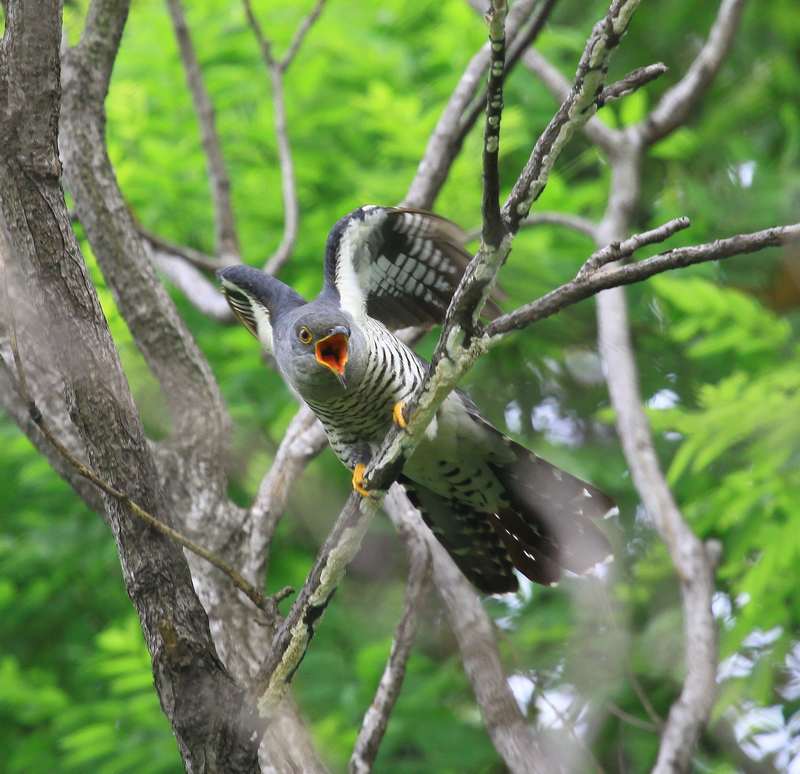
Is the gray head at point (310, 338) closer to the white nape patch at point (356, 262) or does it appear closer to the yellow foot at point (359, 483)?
the white nape patch at point (356, 262)

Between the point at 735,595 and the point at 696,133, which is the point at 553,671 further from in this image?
the point at 696,133

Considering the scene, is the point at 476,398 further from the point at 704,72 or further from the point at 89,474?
the point at 89,474

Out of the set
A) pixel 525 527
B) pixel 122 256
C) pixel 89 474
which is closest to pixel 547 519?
pixel 525 527

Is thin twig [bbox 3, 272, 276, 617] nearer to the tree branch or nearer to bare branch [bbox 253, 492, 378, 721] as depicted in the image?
the tree branch

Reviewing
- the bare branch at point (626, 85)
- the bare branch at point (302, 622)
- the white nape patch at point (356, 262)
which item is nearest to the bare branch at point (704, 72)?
the white nape patch at point (356, 262)

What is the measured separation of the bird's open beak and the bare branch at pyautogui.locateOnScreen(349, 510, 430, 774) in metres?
0.73

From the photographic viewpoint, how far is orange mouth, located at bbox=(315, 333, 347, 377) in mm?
3320

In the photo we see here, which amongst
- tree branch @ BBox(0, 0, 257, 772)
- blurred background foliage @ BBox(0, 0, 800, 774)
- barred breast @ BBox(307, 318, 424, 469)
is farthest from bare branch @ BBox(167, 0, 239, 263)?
tree branch @ BBox(0, 0, 257, 772)

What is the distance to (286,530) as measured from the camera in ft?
17.1

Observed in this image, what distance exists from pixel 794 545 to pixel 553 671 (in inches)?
50.5

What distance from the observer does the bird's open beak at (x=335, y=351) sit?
332 centimetres

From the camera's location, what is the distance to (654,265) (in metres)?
2.14

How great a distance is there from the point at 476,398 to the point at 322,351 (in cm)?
183

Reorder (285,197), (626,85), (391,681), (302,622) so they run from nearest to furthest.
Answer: (626,85) < (302,622) < (391,681) < (285,197)
